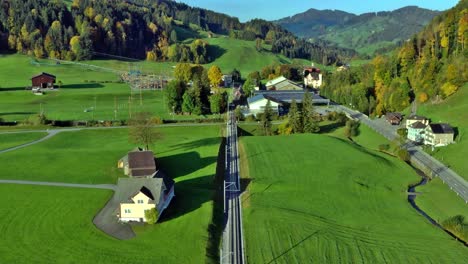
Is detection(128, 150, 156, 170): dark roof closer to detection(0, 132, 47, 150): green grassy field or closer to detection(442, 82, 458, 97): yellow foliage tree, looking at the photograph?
detection(0, 132, 47, 150): green grassy field

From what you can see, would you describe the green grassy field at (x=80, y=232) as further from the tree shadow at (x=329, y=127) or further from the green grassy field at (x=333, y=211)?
the tree shadow at (x=329, y=127)

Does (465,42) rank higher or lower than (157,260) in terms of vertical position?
higher

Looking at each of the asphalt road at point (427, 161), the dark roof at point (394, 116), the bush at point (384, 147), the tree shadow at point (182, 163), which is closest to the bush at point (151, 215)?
the tree shadow at point (182, 163)

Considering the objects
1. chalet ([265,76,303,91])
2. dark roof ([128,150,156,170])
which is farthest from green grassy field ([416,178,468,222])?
chalet ([265,76,303,91])

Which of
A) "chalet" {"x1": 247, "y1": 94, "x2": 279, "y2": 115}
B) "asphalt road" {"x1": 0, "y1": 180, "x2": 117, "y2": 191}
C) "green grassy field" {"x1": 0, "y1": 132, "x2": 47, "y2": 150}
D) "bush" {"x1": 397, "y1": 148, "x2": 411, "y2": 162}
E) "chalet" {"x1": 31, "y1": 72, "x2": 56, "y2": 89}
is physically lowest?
"asphalt road" {"x1": 0, "y1": 180, "x2": 117, "y2": 191}

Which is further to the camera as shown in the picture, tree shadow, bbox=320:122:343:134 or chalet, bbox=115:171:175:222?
tree shadow, bbox=320:122:343:134

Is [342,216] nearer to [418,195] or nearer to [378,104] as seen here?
[418,195]

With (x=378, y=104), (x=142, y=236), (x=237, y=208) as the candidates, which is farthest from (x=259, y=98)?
(x=142, y=236)

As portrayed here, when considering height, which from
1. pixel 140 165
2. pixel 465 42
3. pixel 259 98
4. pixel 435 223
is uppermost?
pixel 465 42
